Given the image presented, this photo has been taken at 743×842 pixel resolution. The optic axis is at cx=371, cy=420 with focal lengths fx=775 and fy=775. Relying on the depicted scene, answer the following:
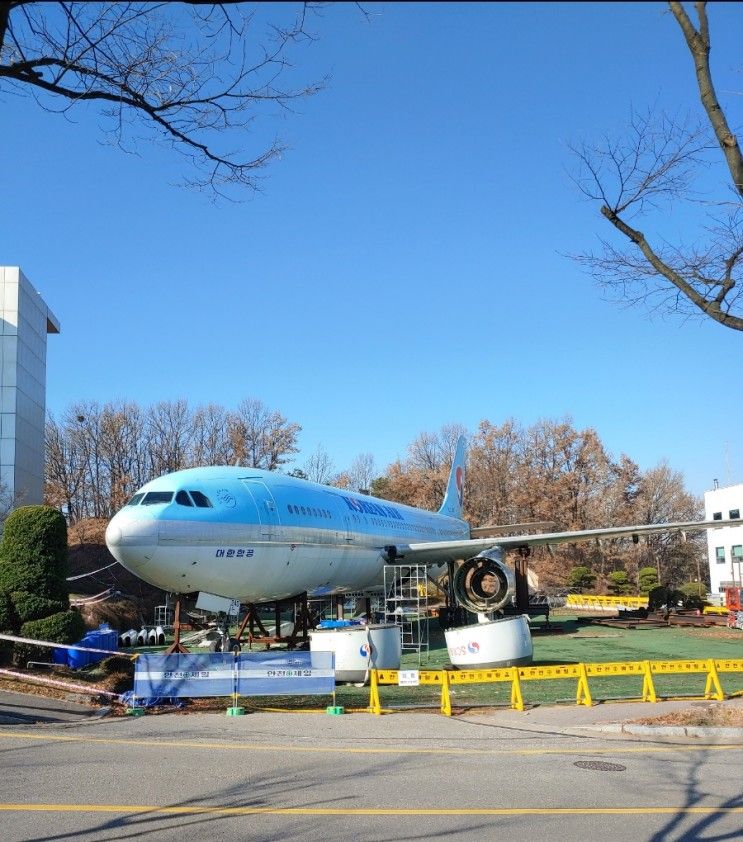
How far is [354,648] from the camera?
14477 mm

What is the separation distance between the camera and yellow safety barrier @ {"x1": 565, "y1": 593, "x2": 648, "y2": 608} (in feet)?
133

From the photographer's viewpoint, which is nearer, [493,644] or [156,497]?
[156,497]

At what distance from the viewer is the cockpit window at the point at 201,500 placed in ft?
47.3

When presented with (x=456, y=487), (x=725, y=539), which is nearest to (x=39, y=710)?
(x=456, y=487)

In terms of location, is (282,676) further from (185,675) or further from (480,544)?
(480,544)

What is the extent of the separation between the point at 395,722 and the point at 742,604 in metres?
30.2

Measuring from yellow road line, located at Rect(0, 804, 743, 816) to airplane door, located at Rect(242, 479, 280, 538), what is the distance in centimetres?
892

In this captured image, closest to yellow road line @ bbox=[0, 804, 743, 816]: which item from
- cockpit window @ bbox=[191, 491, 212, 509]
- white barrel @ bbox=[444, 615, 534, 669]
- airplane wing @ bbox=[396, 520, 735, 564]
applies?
cockpit window @ bbox=[191, 491, 212, 509]

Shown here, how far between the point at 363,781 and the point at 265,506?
28.7 ft

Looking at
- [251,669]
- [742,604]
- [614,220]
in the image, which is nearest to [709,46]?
[614,220]

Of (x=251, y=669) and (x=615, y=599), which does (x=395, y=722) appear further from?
(x=615, y=599)

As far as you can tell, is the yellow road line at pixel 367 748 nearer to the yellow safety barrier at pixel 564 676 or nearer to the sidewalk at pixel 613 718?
the sidewalk at pixel 613 718

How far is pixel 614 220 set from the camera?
37.3 ft

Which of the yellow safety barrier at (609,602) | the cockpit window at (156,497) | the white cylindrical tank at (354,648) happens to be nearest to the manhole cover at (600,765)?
the white cylindrical tank at (354,648)
